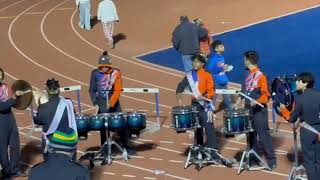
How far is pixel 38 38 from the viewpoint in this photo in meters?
26.2

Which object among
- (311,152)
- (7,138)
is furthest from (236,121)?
(7,138)

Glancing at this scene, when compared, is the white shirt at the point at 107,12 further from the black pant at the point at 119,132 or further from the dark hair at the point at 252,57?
the dark hair at the point at 252,57

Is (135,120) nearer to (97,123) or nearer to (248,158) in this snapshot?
(97,123)

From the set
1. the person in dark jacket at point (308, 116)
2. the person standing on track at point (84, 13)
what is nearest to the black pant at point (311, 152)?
the person in dark jacket at point (308, 116)

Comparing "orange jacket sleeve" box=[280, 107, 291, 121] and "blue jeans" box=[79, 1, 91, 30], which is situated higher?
"blue jeans" box=[79, 1, 91, 30]

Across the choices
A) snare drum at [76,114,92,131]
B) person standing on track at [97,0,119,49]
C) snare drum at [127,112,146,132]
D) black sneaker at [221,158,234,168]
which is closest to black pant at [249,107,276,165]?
black sneaker at [221,158,234,168]

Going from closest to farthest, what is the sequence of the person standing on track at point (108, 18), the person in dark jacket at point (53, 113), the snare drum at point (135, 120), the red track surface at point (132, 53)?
the person in dark jacket at point (53, 113) → the snare drum at point (135, 120) → the red track surface at point (132, 53) → the person standing on track at point (108, 18)

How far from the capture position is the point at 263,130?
42.9 feet

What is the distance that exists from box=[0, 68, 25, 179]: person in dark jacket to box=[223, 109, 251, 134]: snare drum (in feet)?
11.2

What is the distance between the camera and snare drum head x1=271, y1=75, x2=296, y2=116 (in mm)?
11805

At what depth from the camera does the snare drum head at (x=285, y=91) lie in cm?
1180

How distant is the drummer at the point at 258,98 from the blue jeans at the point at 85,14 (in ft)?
45.7

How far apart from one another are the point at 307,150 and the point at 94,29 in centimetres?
1601

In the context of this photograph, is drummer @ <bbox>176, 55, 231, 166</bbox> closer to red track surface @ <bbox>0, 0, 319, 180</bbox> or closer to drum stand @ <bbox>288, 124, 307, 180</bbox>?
red track surface @ <bbox>0, 0, 319, 180</bbox>
